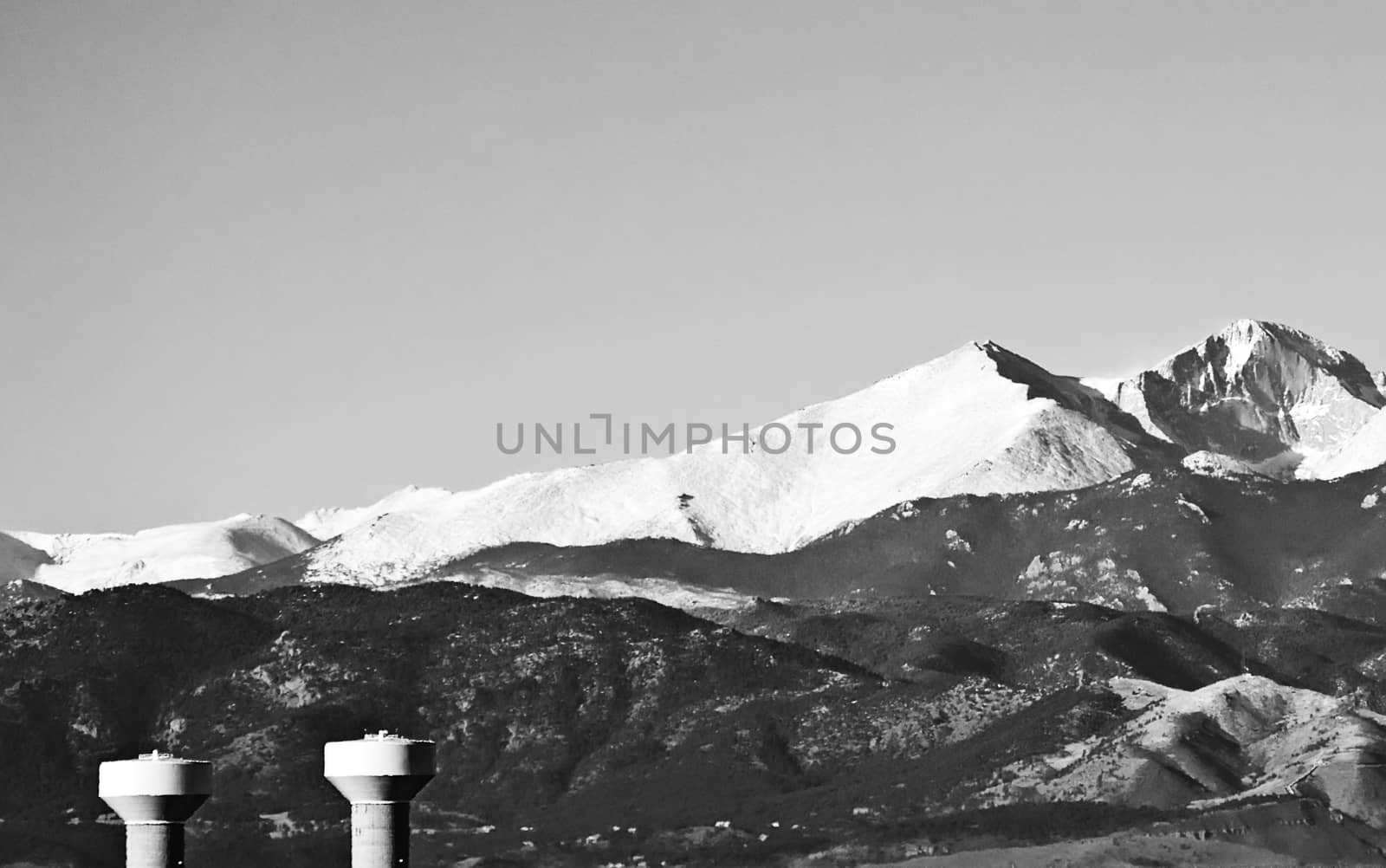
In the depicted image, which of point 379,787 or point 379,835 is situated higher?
point 379,787

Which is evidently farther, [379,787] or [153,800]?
[153,800]

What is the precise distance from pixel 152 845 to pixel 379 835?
475 inches

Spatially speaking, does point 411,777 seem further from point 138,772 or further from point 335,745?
point 138,772

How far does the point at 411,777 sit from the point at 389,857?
10.0 feet

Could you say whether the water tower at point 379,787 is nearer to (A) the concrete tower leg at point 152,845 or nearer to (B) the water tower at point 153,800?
(B) the water tower at point 153,800

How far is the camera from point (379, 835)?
375ft

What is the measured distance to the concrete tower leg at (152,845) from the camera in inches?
4771

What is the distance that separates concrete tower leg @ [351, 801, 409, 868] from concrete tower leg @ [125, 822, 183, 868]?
10.1 meters

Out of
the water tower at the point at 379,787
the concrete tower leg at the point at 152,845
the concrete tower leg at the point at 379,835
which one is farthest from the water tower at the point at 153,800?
the concrete tower leg at the point at 379,835

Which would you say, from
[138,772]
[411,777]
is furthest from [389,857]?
[138,772]

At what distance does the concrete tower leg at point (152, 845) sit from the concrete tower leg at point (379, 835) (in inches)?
399

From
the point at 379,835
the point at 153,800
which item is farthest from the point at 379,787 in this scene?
the point at 153,800

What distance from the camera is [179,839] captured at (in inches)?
4865

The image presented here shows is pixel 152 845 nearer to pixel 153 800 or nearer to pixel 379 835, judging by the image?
pixel 153 800
